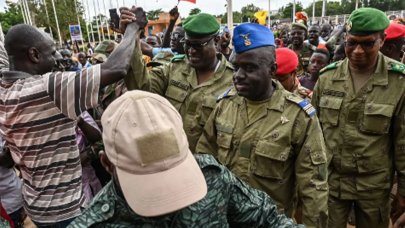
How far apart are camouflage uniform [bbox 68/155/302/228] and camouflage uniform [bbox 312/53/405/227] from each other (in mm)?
1339

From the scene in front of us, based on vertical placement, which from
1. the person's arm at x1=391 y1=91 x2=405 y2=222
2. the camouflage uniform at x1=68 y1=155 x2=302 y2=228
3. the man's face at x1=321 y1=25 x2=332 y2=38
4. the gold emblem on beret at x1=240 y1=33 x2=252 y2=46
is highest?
the gold emblem on beret at x1=240 y1=33 x2=252 y2=46

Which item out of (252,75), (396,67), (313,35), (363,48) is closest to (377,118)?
(396,67)

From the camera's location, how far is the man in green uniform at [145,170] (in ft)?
3.21

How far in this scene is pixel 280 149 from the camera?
1998mm

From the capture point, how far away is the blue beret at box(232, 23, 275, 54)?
6.89 ft

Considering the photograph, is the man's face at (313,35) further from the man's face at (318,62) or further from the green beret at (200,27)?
the green beret at (200,27)

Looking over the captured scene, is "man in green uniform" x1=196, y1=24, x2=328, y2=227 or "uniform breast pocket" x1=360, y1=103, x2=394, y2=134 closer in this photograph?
"man in green uniform" x1=196, y1=24, x2=328, y2=227

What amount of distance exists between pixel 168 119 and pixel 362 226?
2321mm

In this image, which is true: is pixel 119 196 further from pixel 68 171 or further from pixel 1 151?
pixel 1 151

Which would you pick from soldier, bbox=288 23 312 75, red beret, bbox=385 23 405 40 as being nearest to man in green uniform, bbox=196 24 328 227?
red beret, bbox=385 23 405 40

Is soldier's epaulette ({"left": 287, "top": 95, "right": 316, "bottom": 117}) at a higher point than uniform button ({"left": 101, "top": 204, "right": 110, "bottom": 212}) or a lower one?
lower

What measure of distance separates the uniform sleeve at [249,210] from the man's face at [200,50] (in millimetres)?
1644

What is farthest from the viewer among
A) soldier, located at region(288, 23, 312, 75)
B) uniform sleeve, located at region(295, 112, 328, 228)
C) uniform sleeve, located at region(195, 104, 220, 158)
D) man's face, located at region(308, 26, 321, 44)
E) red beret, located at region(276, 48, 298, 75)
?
man's face, located at region(308, 26, 321, 44)

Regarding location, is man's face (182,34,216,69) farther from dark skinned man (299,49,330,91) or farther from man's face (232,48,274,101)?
dark skinned man (299,49,330,91)
